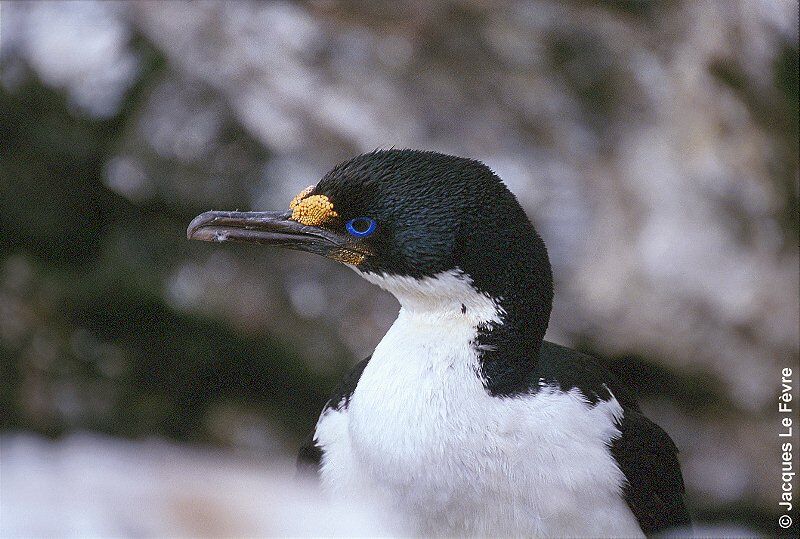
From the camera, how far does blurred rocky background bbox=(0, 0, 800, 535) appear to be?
12.1 ft

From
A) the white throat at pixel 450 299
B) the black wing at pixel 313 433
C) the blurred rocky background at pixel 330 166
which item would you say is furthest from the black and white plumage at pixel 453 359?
the blurred rocky background at pixel 330 166

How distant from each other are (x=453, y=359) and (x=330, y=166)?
2076mm

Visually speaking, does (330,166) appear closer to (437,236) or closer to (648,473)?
(437,236)

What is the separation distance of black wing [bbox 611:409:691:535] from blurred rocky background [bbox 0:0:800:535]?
1335 millimetres

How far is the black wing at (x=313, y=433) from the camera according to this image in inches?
90.6

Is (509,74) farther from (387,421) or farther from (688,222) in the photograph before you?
(387,421)

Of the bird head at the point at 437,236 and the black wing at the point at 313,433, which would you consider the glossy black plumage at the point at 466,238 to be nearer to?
the bird head at the point at 437,236

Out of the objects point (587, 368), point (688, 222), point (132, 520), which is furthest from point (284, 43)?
point (132, 520)

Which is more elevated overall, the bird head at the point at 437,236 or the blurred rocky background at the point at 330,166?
the blurred rocky background at the point at 330,166

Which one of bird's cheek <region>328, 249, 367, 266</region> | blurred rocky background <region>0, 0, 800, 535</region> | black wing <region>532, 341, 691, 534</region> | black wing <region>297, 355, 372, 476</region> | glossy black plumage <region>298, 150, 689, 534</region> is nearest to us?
glossy black plumage <region>298, 150, 689, 534</region>

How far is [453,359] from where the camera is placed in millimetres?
1979

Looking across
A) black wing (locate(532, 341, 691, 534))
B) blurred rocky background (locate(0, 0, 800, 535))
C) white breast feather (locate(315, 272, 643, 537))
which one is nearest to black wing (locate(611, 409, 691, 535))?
black wing (locate(532, 341, 691, 534))

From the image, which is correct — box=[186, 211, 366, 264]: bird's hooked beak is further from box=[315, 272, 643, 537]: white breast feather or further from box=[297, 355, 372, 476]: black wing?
box=[297, 355, 372, 476]: black wing

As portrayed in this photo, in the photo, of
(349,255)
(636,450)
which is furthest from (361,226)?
(636,450)
